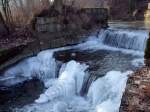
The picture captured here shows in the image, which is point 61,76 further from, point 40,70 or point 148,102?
point 148,102

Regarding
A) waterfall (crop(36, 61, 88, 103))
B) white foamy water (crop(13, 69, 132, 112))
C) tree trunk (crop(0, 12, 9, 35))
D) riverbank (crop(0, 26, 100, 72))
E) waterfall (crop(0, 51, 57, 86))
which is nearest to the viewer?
white foamy water (crop(13, 69, 132, 112))

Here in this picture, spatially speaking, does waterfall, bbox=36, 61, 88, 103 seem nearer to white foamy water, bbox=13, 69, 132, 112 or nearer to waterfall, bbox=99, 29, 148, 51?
white foamy water, bbox=13, 69, 132, 112

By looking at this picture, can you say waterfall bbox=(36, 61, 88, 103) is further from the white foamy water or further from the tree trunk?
the tree trunk

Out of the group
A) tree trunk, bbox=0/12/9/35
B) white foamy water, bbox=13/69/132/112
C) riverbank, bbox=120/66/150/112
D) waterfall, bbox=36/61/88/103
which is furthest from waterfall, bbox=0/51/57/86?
riverbank, bbox=120/66/150/112

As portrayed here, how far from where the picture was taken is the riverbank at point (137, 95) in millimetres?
5277

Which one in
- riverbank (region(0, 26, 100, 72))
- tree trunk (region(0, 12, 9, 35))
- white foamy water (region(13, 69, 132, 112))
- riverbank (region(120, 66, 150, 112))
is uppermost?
tree trunk (region(0, 12, 9, 35))

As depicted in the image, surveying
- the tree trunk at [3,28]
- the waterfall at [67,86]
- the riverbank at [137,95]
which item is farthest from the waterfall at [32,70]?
the riverbank at [137,95]

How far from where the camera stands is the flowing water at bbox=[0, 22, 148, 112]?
8.93 metres

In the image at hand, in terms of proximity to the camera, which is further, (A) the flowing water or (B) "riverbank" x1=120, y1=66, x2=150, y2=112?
(A) the flowing water

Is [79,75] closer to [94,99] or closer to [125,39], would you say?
[94,99]

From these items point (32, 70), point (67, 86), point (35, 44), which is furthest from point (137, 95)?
point (35, 44)

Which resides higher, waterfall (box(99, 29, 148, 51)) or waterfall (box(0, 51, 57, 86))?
waterfall (box(99, 29, 148, 51))

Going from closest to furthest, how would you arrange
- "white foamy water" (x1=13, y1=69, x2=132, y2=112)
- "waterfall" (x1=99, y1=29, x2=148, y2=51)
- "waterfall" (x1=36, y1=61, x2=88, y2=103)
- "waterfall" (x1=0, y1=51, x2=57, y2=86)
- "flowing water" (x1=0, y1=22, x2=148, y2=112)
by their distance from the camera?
"white foamy water" (x1=13, y1=69, x2=132, y2=112), "flowing water" (x1=0, y1=22, x2=148, y2=112), "waterfall" (x1=36, y1=61, x2=88, y2=103), "waterfall" (x1=0, y1=51, x2=57, y2=86), "waterfall" (x1=99, y1=29, x2=148, y2=51)

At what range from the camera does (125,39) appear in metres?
14.8
